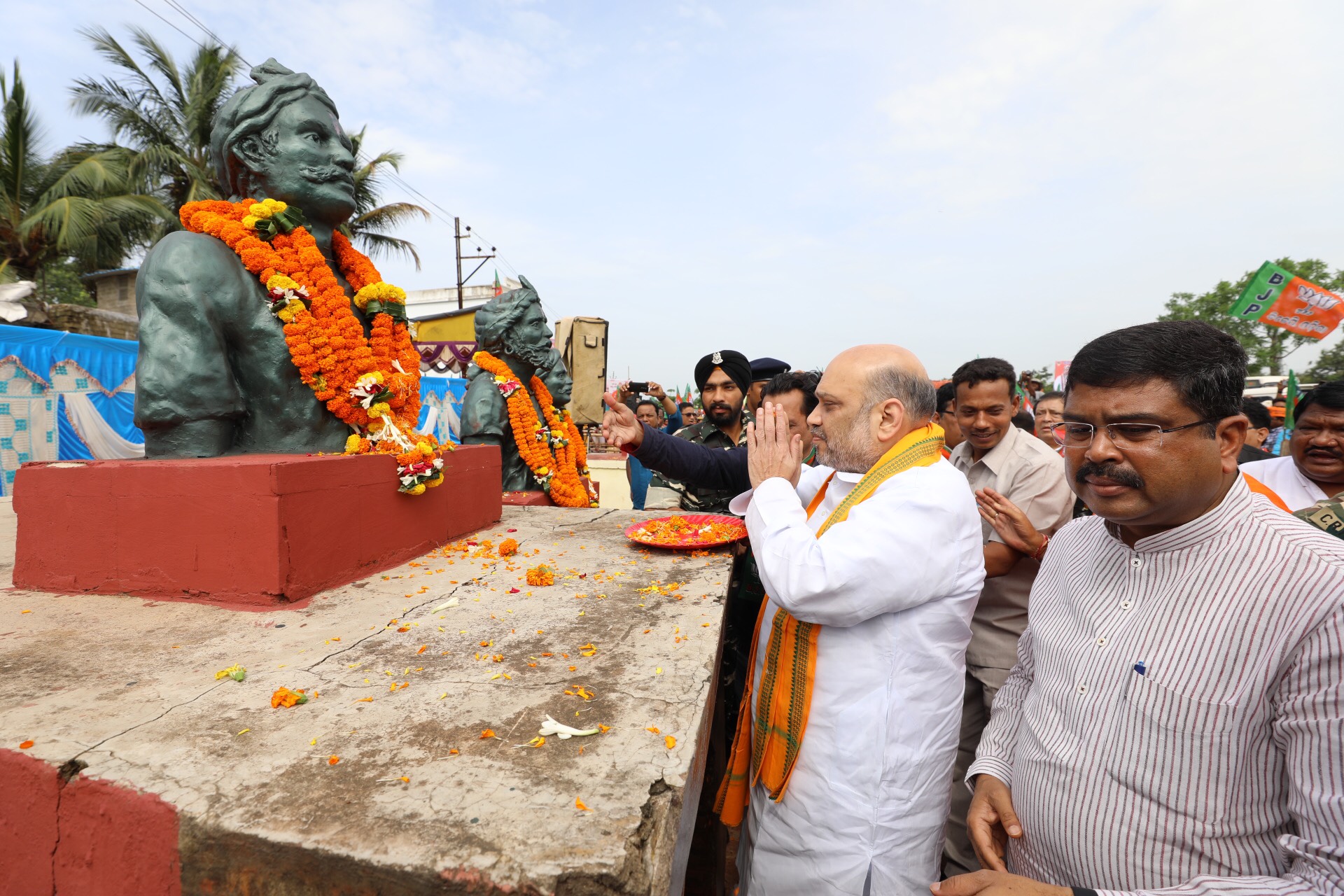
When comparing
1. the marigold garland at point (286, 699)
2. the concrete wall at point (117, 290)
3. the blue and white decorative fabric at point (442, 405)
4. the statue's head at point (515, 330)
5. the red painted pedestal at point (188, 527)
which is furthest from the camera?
the concrete wall at point (117, 290)

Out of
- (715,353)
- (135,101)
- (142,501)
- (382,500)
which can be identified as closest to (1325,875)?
(382,500)

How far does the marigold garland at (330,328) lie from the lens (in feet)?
10.4

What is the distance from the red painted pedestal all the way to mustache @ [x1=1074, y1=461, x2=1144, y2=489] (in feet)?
8.46

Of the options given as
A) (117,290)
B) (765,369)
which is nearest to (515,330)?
(765,369)

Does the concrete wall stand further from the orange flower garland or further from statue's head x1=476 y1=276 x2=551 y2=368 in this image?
the orange flower garland

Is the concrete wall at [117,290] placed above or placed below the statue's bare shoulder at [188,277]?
above

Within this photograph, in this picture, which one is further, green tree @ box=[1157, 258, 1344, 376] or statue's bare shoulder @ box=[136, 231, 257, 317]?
green tree @ box=[1157, 258, 1344, 376]

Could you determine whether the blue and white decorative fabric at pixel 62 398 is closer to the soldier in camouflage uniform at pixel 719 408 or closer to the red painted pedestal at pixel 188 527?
the red painted pedestal at pixel 188 527

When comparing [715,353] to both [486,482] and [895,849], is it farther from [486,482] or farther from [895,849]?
[895,849]

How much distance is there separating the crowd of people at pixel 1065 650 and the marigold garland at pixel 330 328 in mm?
2044

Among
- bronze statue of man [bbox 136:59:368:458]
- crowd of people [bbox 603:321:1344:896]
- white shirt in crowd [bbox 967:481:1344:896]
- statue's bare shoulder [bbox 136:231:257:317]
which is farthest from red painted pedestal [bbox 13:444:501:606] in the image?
white shirt in crowd [bbox 967:481:1344:896]

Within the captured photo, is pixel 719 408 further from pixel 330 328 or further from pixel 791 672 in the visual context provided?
pixel 791 672

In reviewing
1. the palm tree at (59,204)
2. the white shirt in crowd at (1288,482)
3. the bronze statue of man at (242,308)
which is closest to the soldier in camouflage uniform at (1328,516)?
the white shirt in crowd at (1288,482)

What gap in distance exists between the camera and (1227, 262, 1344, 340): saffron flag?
298 inches
